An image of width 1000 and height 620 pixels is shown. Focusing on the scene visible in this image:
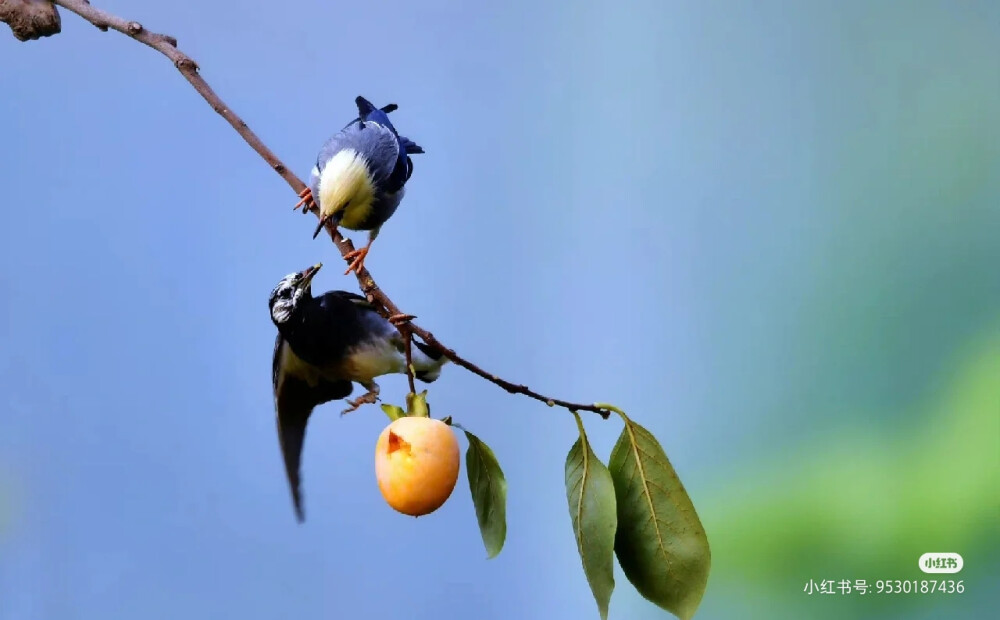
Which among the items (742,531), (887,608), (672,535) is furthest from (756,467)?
(672,535)

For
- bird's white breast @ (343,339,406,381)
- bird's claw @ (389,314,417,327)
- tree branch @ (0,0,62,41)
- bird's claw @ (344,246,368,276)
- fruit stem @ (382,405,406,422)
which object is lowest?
fruit stem @ (382,405,406,422)

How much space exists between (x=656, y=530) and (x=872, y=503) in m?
0.60

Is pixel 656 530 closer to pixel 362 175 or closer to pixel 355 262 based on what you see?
pixel 355 262

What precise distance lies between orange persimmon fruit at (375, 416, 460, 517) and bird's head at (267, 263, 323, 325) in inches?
5.6

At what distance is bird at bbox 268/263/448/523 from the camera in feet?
2.37

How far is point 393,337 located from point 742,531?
61cm

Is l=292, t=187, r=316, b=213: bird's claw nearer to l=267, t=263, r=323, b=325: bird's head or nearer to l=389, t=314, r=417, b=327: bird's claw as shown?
l=267, t=263, r=323, b=325: bird's head

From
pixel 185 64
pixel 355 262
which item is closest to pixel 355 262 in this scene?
pixel 355 262

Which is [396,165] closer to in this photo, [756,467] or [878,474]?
[756,467]

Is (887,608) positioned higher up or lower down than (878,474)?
lower down

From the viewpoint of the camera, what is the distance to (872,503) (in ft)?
3.83

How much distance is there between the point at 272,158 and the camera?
26.9 inches

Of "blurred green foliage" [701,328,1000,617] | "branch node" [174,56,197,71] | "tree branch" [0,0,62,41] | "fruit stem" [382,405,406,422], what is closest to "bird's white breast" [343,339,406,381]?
"fruit stem" [382,405,406,422]

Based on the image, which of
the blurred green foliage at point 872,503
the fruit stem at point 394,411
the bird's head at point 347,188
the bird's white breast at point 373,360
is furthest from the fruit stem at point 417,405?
the blurred green foliage at point 872,503
